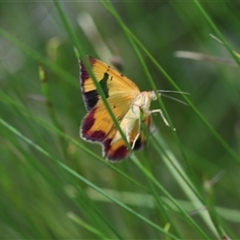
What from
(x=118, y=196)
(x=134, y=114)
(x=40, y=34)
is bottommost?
(x=118, y=196)

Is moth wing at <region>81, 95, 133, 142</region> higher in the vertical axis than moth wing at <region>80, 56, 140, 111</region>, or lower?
lower

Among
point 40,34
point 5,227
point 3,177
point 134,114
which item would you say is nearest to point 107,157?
point 134,114

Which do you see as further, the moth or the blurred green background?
the blurred green background

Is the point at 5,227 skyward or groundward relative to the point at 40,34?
groundward

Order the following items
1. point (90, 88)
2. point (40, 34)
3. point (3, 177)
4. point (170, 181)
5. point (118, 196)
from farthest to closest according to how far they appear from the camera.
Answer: point (40, 34)
point (170, 181)
point (118, 196)
point (3, 177)
point (90, 88)

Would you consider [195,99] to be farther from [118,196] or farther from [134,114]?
[134,114]
